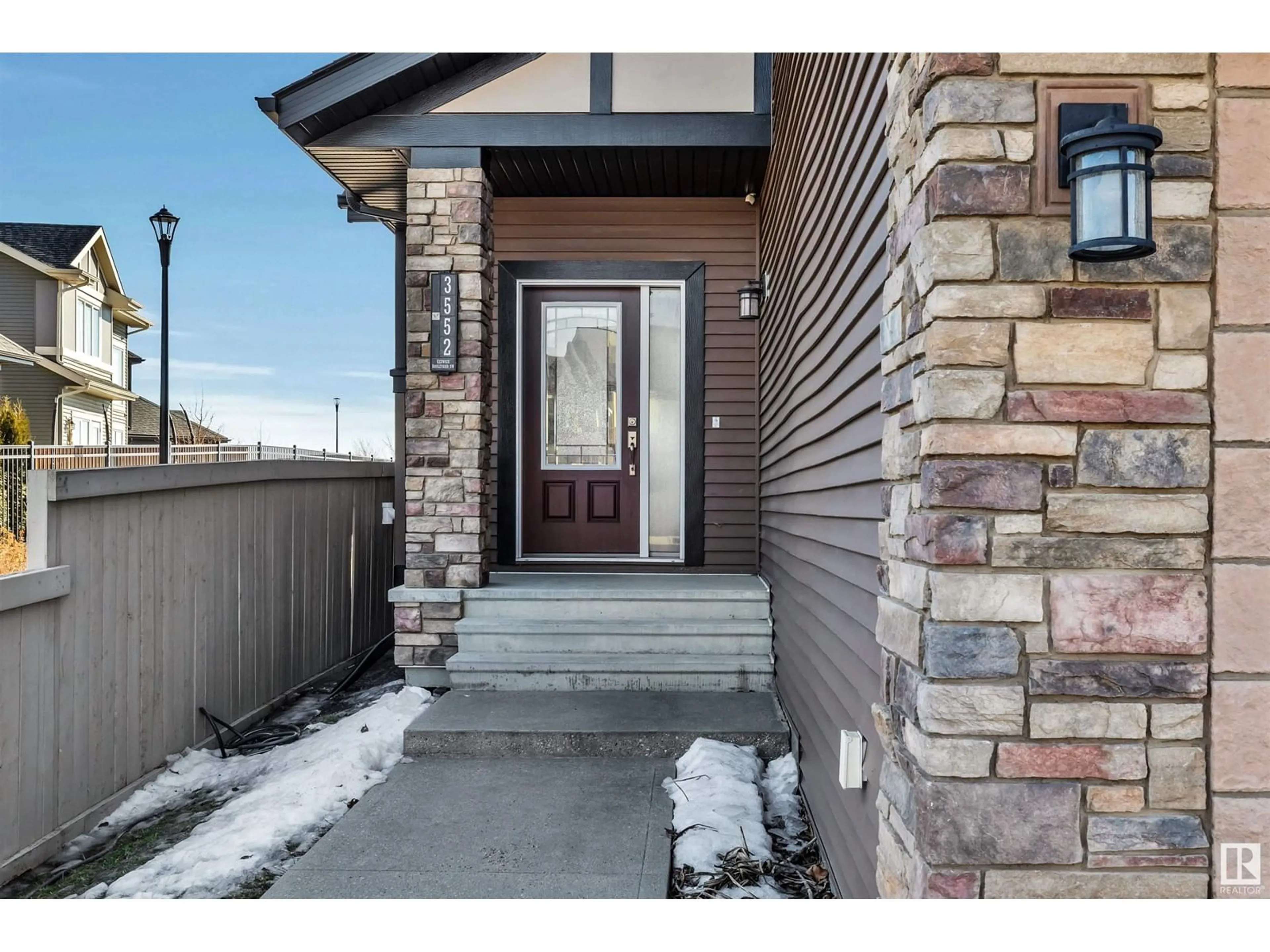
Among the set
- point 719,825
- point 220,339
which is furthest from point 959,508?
point 220,339

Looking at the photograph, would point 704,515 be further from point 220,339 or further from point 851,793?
point 220,339

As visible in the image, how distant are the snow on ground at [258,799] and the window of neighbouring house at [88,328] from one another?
15323 mm

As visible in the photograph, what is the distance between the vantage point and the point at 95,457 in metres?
11.3

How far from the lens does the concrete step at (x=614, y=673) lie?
3924 mm

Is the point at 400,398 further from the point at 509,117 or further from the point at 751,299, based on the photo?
the point at 751,299

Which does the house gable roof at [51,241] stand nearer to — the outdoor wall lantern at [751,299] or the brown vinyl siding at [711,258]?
the brown vinyl siding at [711,258]

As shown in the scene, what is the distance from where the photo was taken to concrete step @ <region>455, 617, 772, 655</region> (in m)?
4.00

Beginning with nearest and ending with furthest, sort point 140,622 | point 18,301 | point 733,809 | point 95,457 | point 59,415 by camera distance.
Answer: point 733,809 → point 140,622 → point 95,457 → point 18,301 → point 59,415

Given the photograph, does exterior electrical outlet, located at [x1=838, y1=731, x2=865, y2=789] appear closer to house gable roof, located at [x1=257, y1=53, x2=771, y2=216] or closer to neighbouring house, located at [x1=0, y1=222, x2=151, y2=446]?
house gable roof, located at [x1=257, y1=53, x2=771, y2=216]

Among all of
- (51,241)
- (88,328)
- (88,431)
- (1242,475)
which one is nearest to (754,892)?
(1242,475)

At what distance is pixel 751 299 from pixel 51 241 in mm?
15929

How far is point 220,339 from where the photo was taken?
21.0 meters

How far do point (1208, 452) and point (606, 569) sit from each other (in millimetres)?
3797

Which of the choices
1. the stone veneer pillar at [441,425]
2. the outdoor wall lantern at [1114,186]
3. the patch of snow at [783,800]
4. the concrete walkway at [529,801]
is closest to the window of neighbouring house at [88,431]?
the stone veneer pillar at [441,425]
